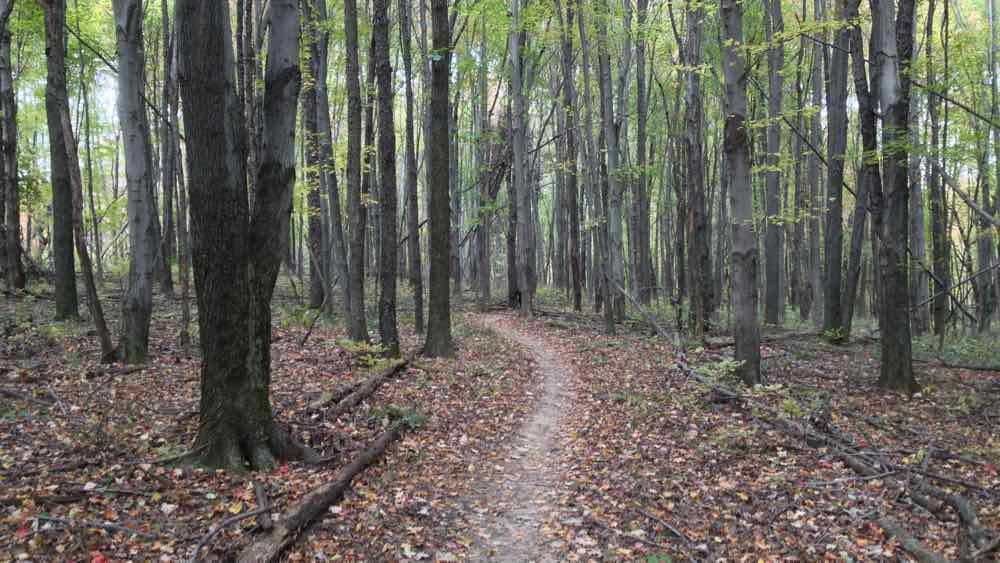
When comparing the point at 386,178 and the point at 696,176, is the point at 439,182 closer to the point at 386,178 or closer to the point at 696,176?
the point at 386,178

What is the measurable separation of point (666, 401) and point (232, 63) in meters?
6.82

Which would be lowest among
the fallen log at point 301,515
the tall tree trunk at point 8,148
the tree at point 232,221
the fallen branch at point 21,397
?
the fallen log at point 301,515

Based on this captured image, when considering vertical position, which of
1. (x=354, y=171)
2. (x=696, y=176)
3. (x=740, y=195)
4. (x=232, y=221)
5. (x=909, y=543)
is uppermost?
(x=696, y=176)

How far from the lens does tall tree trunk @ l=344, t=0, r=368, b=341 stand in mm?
10414

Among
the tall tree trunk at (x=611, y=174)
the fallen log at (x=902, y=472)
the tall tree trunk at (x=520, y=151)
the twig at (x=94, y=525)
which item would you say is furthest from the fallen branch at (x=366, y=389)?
the tall tree trunk at (x=520, y=151)

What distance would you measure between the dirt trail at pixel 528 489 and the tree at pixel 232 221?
2.01 metres

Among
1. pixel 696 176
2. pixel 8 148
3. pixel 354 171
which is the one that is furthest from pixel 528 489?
pixel 8 148

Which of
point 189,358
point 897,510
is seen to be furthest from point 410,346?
point 897,510

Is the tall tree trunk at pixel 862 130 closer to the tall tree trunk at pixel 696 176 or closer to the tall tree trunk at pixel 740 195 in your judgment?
the tall tree trunk at pixel 740 195

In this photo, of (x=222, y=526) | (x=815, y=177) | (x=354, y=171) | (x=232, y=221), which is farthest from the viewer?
(x=815, y=177)

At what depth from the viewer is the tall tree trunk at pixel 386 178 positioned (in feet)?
32.1

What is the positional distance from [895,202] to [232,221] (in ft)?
29.8

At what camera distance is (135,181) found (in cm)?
843

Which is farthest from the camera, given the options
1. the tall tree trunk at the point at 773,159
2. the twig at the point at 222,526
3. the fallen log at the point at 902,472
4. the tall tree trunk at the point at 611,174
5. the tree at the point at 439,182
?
the tall tree trunk at the point at 773,159
